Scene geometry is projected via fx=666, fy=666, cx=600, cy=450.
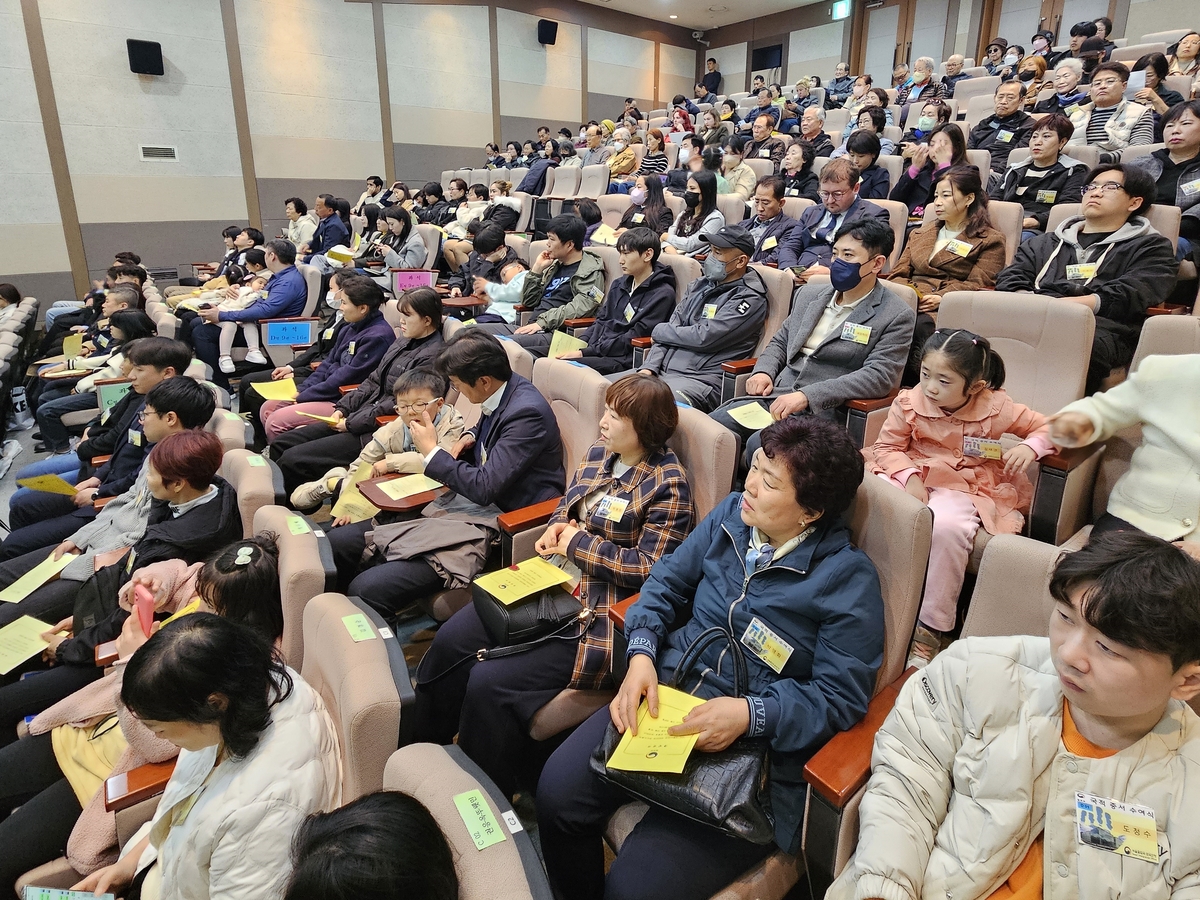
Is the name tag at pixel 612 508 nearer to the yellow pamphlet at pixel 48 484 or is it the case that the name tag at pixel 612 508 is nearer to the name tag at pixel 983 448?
the name tag at pixel 983 448

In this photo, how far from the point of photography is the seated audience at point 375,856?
0.77 meters

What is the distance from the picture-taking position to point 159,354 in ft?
9.15

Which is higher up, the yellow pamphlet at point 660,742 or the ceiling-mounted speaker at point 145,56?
the ceiling-mounted speaker at point 145,56

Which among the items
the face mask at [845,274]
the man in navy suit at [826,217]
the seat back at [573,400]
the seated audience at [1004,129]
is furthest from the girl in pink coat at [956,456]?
the seated audience at [1004,129]

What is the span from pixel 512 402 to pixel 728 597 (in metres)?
1.12

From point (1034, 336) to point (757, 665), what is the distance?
1646 millimetres

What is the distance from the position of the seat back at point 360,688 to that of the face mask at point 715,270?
2.16 m

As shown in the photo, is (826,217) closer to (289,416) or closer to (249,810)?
(289,416)

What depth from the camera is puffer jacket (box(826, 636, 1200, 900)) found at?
91cm

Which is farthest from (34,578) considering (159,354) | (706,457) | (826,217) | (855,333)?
(826,217)

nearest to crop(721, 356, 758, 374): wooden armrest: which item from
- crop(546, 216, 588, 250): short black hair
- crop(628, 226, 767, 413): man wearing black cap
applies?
crop(628, 226, 767, 413): man wearing black cap

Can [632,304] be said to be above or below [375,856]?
above

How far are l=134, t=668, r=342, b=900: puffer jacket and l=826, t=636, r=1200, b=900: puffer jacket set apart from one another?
2.89 ft

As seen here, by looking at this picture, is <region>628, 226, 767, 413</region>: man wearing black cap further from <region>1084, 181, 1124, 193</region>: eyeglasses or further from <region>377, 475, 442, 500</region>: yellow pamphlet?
<region>1084, 181, 1124, 193</region>: eyeglasses
